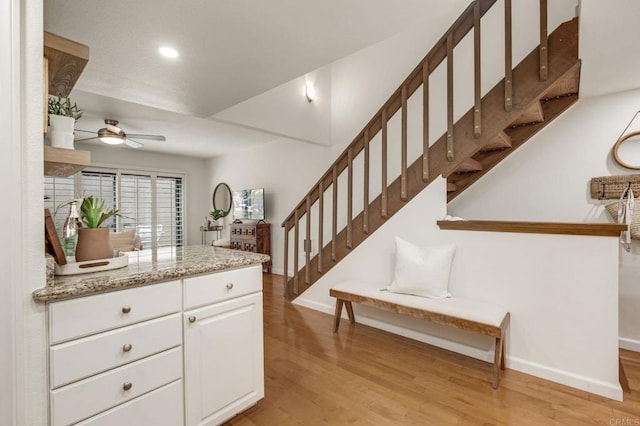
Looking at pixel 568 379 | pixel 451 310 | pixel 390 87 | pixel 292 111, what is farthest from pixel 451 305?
pixel 292 111

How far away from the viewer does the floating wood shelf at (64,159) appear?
3.78ft

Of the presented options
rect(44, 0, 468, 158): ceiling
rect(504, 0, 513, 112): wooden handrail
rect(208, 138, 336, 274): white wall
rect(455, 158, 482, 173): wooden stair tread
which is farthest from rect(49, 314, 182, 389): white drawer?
rect(208, 138, 336, 274): white wall

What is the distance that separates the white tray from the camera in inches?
48.3

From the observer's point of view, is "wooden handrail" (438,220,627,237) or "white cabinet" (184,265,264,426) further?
"wooden handrail" (438,220,627,237)

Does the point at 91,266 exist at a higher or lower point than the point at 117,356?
higher

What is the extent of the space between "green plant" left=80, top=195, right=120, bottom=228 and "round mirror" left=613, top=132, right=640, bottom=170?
373 cm

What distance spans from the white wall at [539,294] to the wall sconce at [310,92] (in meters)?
2.34

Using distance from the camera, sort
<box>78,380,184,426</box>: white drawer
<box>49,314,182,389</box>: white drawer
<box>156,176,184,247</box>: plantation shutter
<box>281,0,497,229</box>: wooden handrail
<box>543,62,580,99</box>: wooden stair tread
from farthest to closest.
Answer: <box>156,176,184,247</box>: plantation shutter
<box>281,0,497,229</box>: wooden handrail
<box>543,62,580,99</box>: wooden stair tread
<box>78,380,184,426</box>: white drawer
<box>49,314,182,389</box>: white drawer

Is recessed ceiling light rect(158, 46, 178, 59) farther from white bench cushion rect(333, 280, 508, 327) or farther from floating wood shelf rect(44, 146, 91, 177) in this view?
white bench cushion rect(333, 280, 508, 327)

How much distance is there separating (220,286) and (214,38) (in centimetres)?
156

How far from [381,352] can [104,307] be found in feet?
6.74

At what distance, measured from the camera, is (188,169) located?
7074mm

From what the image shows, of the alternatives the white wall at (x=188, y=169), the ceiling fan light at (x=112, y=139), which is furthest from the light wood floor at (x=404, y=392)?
the white wall at (x=188, y=169)

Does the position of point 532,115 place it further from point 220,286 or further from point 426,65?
point 220,286
